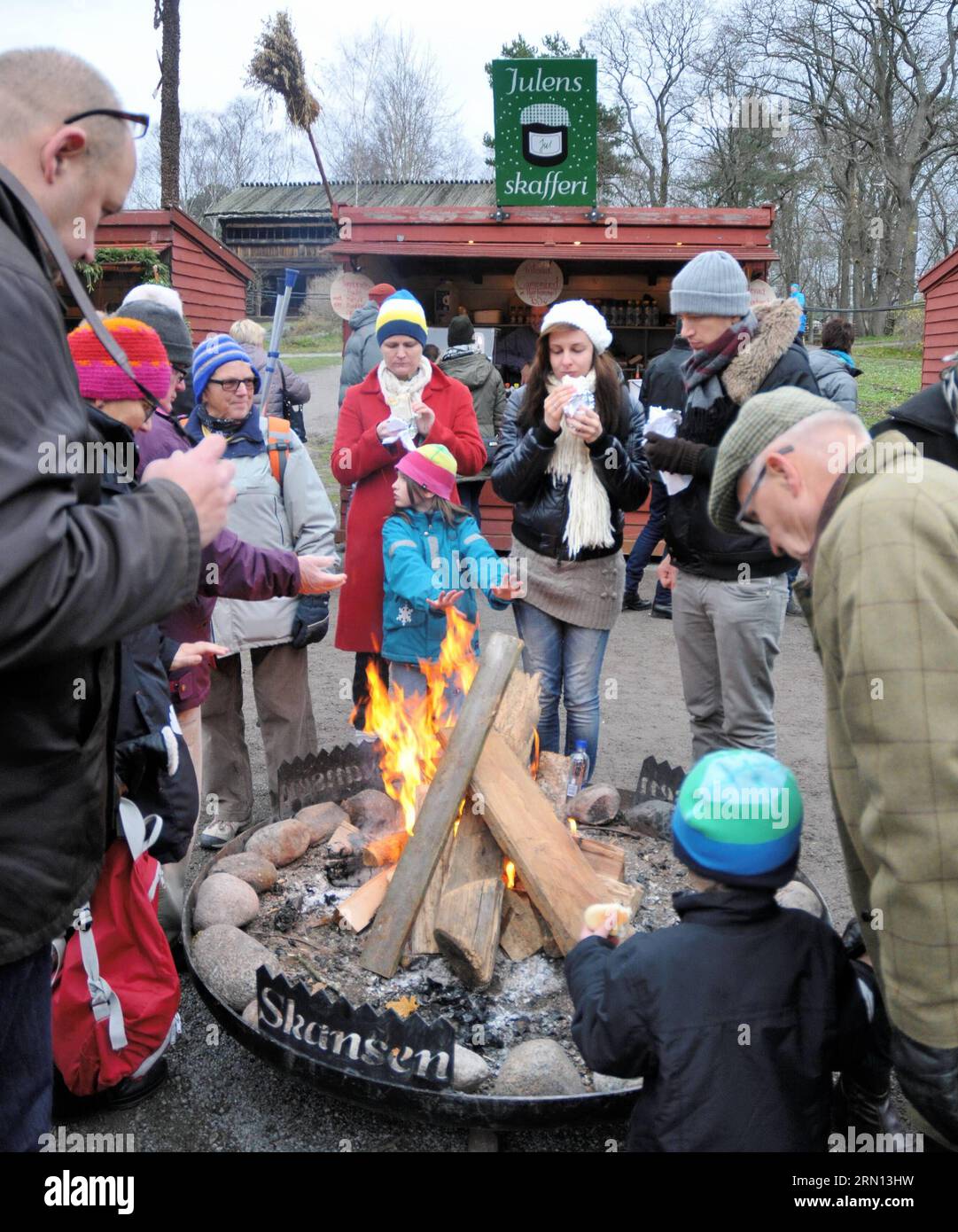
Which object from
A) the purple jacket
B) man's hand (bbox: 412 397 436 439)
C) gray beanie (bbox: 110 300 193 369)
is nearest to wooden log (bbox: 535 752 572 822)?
the purple jacket

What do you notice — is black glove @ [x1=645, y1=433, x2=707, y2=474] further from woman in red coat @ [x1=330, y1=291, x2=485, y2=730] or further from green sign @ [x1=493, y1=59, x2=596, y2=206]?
green sign @ [x1=493, y1=59, x2=596, y2=206]

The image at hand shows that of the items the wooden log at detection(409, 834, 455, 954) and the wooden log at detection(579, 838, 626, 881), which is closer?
the wooden log at detection(409, 834, 455, 954)

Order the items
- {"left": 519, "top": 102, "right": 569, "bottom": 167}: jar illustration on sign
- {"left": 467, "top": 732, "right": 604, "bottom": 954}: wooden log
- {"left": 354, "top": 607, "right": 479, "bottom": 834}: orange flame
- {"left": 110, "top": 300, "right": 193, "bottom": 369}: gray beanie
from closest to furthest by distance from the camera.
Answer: {"left": 467, "top": 732, "right": 604, "bottom": 954}: wooden log < {"left": 354, "top": 607, "right": 479, "bottom": 834}: orange flame < {"left": 110, "top": 300, "right": 193, "bottom": 369}: gray beanie < {"left": 519, "top": 102, "right": 569, "bottom": 167}: jar illustration on sign

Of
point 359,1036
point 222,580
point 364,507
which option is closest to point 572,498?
point 364,507

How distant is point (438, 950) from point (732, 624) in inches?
69.4

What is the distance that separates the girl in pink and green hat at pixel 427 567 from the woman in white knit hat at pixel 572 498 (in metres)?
0.24

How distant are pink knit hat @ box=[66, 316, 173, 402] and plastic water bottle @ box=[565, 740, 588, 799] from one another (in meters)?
2.26

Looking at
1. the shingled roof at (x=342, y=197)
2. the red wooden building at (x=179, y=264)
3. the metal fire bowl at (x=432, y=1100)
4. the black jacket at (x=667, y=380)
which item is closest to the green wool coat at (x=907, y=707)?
the metal fire bowl at (x=432, y=1100)

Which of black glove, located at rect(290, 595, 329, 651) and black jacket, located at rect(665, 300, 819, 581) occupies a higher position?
black jacket, located at rect(665, 300, 819, 581)

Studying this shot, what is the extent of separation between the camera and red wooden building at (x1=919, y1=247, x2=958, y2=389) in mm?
14039

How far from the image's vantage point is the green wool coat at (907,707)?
173cm

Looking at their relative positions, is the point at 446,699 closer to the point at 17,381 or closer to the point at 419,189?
the point at 17,381

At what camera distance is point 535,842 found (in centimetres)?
335
